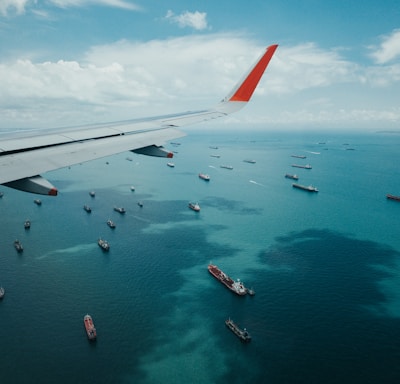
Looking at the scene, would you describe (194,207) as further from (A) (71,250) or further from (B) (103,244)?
(A) (71,250)

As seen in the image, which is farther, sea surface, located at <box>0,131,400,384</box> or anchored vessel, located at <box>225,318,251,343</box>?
anchored vessel, located at <box>225,318,251,343</box>

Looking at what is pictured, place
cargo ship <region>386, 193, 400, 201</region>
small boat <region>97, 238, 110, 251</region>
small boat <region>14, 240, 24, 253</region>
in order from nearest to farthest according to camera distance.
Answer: small boat <region>14, 240, 24, 253</region> < small boat <region>97, 238, 110, 251</region> < cargo ship <region>386, 193, 400, 201</region>

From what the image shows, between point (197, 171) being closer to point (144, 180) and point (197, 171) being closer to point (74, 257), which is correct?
point (144, 180)

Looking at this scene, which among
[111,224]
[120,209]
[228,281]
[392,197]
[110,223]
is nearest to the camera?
[228,281]

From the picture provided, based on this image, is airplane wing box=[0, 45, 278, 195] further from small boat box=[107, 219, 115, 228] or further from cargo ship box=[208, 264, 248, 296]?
small boat box=[107, 219, 115, 228]

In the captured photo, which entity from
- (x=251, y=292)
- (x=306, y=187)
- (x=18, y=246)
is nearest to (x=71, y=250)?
(x=18, y=246)

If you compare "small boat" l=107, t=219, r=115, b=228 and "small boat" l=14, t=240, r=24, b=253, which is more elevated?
"small boat" l=107, t=219, r=115, b=228

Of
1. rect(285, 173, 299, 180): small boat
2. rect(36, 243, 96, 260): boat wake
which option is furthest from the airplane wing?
rect(285, 173, 299, 180): small boat

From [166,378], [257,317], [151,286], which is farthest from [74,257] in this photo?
[257,317]
